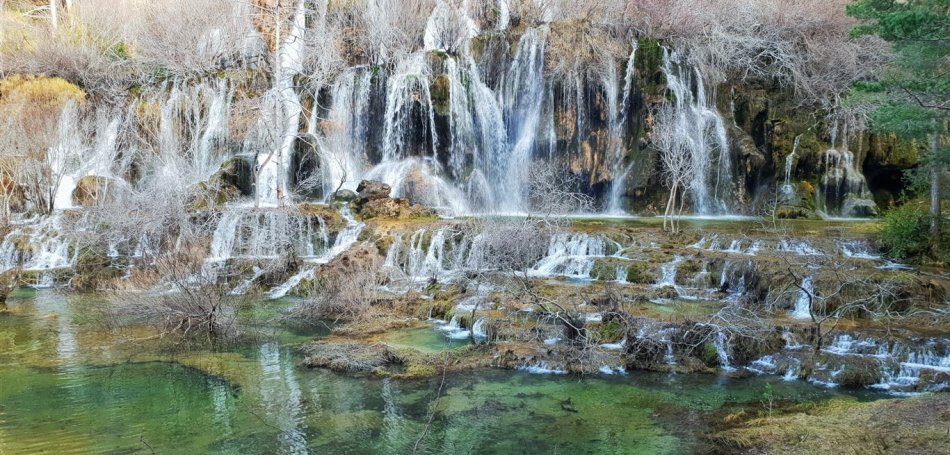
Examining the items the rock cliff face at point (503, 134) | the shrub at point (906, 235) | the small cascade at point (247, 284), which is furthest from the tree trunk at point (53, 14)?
the shrub at point (906, 235)

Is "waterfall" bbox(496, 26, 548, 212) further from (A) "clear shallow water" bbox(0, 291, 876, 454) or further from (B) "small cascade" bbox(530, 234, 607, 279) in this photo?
(A) "clear shallow water" bbox(0, 291, 876, 454)

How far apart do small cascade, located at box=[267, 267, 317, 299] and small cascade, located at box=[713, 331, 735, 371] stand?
9886mm

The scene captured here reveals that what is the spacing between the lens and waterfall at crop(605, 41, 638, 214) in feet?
86.3

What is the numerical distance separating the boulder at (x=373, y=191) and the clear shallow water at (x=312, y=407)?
461 inches

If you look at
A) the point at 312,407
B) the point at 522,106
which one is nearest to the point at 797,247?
the point at 312,407

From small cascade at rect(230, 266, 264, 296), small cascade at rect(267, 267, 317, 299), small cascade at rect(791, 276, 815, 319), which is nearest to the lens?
small cascade at rect(791, 276, 815, 319)

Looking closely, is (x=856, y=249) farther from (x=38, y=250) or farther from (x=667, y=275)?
(x=38, y=250)

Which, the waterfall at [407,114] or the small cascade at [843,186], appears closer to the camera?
the small cascade at [843,186]

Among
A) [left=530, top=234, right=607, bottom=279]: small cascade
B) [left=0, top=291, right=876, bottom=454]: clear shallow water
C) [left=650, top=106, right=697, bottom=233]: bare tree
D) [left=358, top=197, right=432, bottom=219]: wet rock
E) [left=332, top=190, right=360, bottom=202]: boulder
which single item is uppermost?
[left=650, top=106, right=697, bottom=233]: bare tree

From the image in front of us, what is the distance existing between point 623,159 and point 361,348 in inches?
702

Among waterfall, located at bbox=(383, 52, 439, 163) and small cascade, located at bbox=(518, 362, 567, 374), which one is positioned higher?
waterfall, located at bbox=(383, 52, 439, 163)

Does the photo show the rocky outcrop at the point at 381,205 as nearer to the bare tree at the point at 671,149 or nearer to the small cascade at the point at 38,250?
the bare tree at the point at 671,149

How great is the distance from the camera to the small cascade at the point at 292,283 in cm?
1631

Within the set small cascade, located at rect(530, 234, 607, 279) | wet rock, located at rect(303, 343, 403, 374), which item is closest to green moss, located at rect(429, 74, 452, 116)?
small cascade, located at rect(530, 234, 607, 279)
